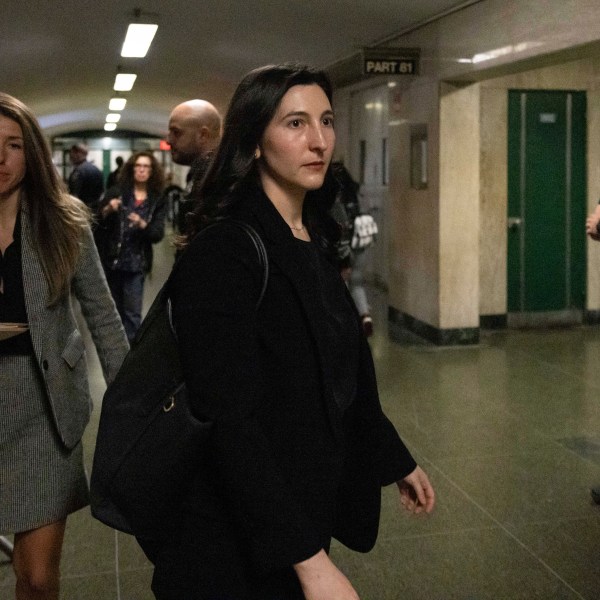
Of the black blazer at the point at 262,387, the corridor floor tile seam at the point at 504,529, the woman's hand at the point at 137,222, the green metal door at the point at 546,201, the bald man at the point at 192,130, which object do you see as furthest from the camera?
the green metal door at the point at 546,201

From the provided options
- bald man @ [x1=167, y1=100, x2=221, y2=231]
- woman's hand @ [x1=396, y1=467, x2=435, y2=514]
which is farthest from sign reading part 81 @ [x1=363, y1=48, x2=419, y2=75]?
woman's hand @ [x1=396, y1=467, x2=435, y2=514]

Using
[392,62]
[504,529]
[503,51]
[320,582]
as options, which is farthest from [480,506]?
[392,62]

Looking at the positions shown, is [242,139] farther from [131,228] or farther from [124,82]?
[124,82]

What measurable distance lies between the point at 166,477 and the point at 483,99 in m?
8.30

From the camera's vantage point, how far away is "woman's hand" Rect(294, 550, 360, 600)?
1.52m

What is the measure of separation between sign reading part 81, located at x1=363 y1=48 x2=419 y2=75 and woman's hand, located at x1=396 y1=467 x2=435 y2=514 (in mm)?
7286

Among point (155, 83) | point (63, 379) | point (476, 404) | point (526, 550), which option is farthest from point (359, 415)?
point (155, 83)

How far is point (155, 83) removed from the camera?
15.7m

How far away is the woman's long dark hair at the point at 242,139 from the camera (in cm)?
170

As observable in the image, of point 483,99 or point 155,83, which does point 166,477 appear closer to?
point 483,99

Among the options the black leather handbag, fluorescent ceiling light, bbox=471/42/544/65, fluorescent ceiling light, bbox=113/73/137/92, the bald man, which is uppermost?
fluorescent ceiling light, bbox=113/73/137/92

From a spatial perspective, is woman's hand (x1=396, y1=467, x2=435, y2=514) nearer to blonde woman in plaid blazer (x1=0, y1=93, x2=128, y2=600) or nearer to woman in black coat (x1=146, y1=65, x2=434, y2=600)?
woman in black coat (x1=146, y1=65, x2=434, y2=600)

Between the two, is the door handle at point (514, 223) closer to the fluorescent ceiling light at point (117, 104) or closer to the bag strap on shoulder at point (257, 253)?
the bag strap on shoulder at point (257, 253)

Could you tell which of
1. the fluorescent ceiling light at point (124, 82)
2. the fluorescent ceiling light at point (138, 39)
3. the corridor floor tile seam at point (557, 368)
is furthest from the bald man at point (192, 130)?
the fluorescent ceiling light at point (124, 82)
